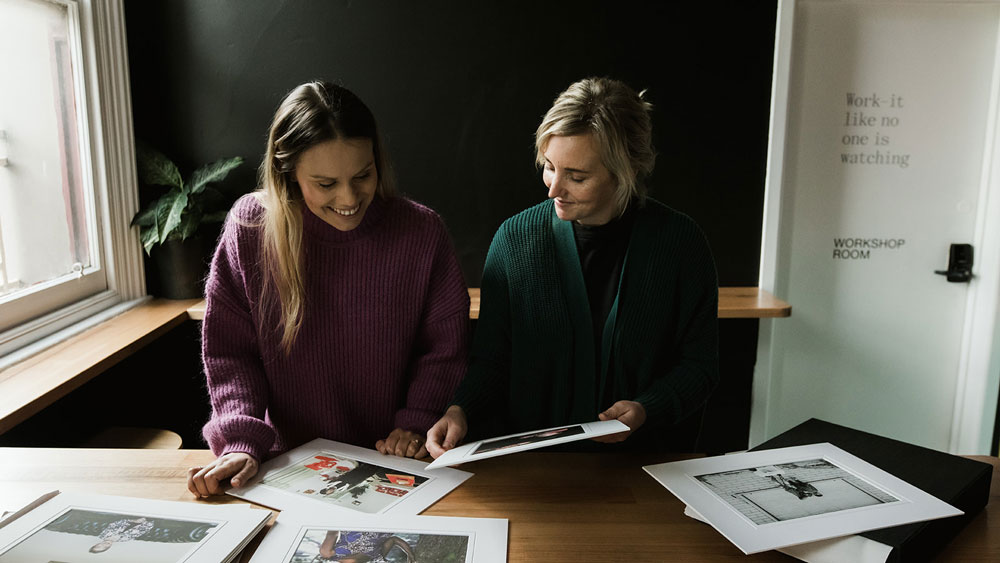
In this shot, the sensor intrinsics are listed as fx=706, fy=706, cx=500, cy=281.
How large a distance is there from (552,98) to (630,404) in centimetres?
176

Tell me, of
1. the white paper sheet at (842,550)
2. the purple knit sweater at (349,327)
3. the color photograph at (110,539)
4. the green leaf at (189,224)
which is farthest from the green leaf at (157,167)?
the white paper sheet at (842,550)

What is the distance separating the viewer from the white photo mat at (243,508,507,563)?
96 cm

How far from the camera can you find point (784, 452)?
1170 mm

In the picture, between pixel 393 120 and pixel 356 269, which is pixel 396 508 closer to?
pixel 356 269

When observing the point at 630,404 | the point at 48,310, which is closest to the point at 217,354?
the point at 630,404

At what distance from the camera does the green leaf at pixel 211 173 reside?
2637mm

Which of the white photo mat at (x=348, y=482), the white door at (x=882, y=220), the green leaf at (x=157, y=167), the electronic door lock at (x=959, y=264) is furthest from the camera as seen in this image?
the electronic door lock at (x=959, y=264)

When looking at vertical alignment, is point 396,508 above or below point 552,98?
below

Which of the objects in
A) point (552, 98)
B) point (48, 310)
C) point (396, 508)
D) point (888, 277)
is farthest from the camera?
point (888, 277)

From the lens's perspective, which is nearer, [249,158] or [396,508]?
[396,508]

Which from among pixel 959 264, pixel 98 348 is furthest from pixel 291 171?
pixel 959 264

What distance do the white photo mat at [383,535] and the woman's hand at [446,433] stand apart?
0.20 m

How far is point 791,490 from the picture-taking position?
1039 millimetres

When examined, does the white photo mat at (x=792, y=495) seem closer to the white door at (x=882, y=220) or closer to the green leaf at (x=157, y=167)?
the white door at (x=882, y=220)
